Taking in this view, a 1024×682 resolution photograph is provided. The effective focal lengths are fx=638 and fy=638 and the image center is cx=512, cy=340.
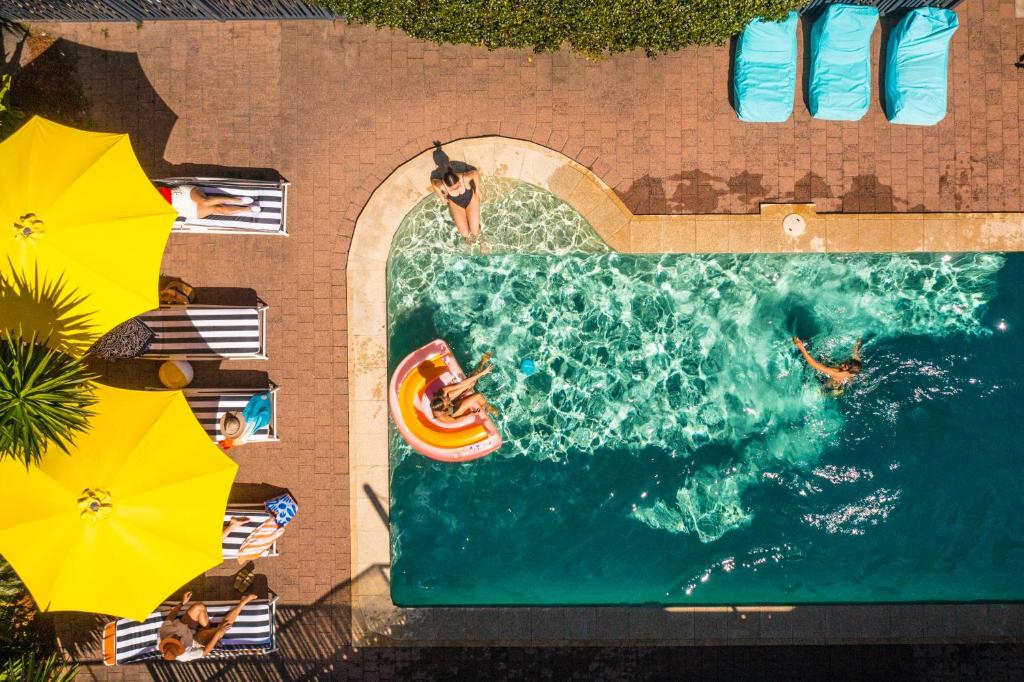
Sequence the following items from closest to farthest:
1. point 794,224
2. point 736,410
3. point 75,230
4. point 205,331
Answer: point 75,230, point 205,331, point 794,224, point 736,410

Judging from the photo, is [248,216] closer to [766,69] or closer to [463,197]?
[463,197]

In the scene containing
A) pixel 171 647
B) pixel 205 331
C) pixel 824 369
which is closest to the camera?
pixel 171 647

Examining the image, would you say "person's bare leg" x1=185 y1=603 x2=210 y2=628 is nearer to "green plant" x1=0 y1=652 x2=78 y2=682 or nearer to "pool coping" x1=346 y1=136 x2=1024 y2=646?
"green plant" x1=0 y1=652 x2=78 y2=682

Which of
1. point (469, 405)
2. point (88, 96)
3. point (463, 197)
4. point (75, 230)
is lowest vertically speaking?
point (469, 405)

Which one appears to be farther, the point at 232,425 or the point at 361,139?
the point at 361,139

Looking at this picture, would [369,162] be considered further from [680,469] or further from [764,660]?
[764,660]

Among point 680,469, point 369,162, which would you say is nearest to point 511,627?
point 680,469

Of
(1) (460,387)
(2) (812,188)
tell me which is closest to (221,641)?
(1) (460,387)
